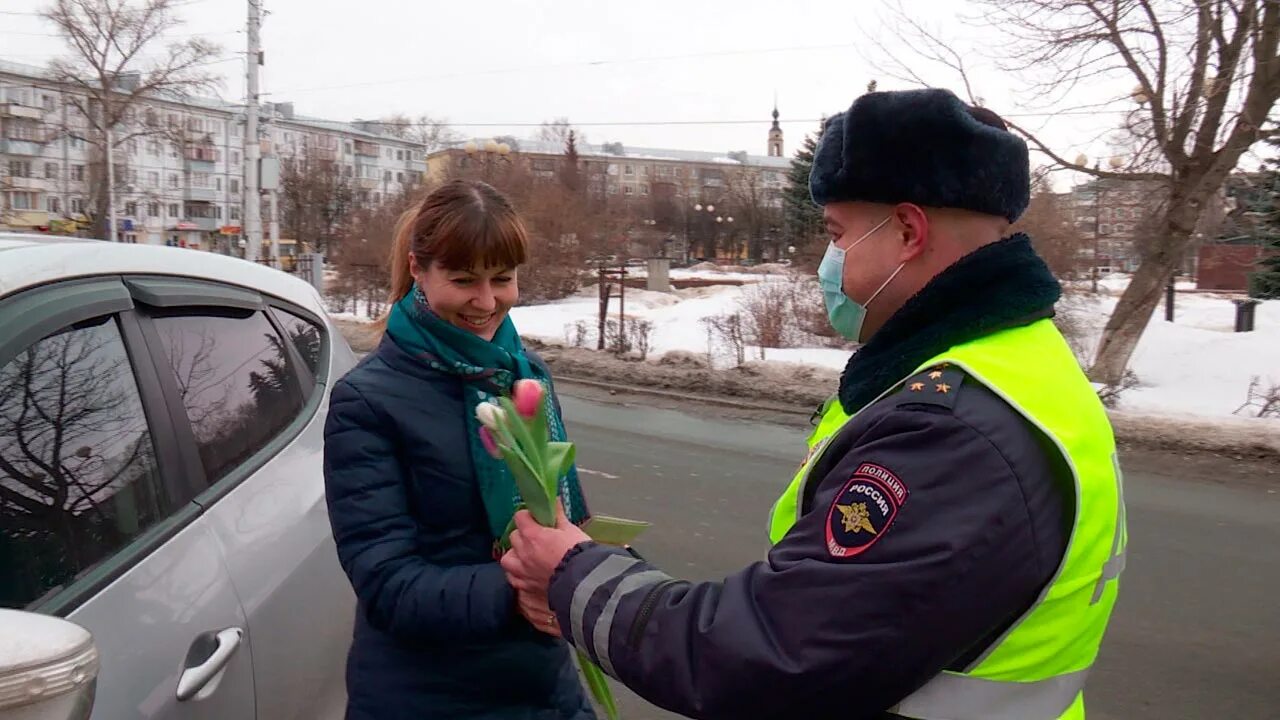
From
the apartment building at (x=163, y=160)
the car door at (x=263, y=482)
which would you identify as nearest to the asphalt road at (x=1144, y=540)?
the car door at (x=263, y=482)

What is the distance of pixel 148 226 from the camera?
80.1 meters

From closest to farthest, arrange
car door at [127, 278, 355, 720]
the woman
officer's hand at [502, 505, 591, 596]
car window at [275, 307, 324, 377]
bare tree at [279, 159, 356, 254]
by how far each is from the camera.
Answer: officer's hand at [502, 505, 591, 596]
the woman
car door at [127, 278, 355, 720]
car window at [275, 307, 324, 377]
bare tree at [279, 159, 356, 254]

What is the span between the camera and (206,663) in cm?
192

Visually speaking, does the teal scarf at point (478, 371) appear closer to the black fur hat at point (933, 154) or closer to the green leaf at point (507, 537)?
the green leaf at point (507, 537)

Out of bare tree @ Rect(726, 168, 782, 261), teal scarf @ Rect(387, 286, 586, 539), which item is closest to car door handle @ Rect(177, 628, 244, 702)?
teal scarf @ Rect(387, 286, 586, 539)

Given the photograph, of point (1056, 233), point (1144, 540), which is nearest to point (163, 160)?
point (1056, 233)

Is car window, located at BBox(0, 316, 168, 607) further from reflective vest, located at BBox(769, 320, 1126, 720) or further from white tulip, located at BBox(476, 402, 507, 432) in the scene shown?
reflective vest, located at BBox(769, 320, 1126, 720)

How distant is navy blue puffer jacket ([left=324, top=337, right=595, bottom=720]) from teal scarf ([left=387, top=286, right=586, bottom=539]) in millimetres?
28

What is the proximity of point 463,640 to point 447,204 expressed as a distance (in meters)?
0.91

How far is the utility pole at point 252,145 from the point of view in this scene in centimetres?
2708

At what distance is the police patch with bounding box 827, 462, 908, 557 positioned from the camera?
4.24 feet

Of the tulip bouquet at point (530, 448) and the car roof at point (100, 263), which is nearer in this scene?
the tulip bouquet at point (530, 448)

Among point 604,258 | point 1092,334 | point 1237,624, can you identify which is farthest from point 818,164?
point 604,258

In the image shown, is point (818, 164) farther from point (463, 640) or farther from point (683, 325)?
point (683, 325)
